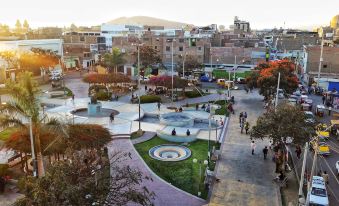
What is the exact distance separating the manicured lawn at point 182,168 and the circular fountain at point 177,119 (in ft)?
17.1

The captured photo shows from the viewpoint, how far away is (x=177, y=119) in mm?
36594

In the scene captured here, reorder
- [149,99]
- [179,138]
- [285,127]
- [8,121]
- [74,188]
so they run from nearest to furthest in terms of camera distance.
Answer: [74,188] → [8,121] → [285,127] → [179,138] → [149,99]

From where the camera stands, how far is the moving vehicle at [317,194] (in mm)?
18953

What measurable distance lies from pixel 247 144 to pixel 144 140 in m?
9.53

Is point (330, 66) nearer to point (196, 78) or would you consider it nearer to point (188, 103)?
point (196, 78)

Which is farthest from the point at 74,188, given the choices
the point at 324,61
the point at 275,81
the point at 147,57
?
the point at 324,61

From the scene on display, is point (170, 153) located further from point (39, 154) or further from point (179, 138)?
point (39, 154)

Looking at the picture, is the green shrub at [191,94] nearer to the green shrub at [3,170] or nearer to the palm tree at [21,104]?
the green shrub at [3,170]

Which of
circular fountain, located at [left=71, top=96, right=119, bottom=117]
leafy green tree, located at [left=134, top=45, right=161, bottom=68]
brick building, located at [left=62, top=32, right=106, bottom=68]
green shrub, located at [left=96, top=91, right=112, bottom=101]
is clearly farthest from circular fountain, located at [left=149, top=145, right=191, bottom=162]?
brick building, located at [left=62, top=32, right=106, bottom=68]

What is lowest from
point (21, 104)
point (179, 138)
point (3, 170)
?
point (179, 138)

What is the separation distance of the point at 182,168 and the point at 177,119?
1268 centimetres

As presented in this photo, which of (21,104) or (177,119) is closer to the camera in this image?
(21,104)

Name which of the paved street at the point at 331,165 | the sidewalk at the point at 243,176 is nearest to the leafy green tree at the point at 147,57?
the sidewalk at the point at 243,176

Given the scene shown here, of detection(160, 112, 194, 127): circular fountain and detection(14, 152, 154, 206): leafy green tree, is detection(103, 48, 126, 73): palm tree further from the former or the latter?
detection(14, 152, 154, 206): leafy green tree
